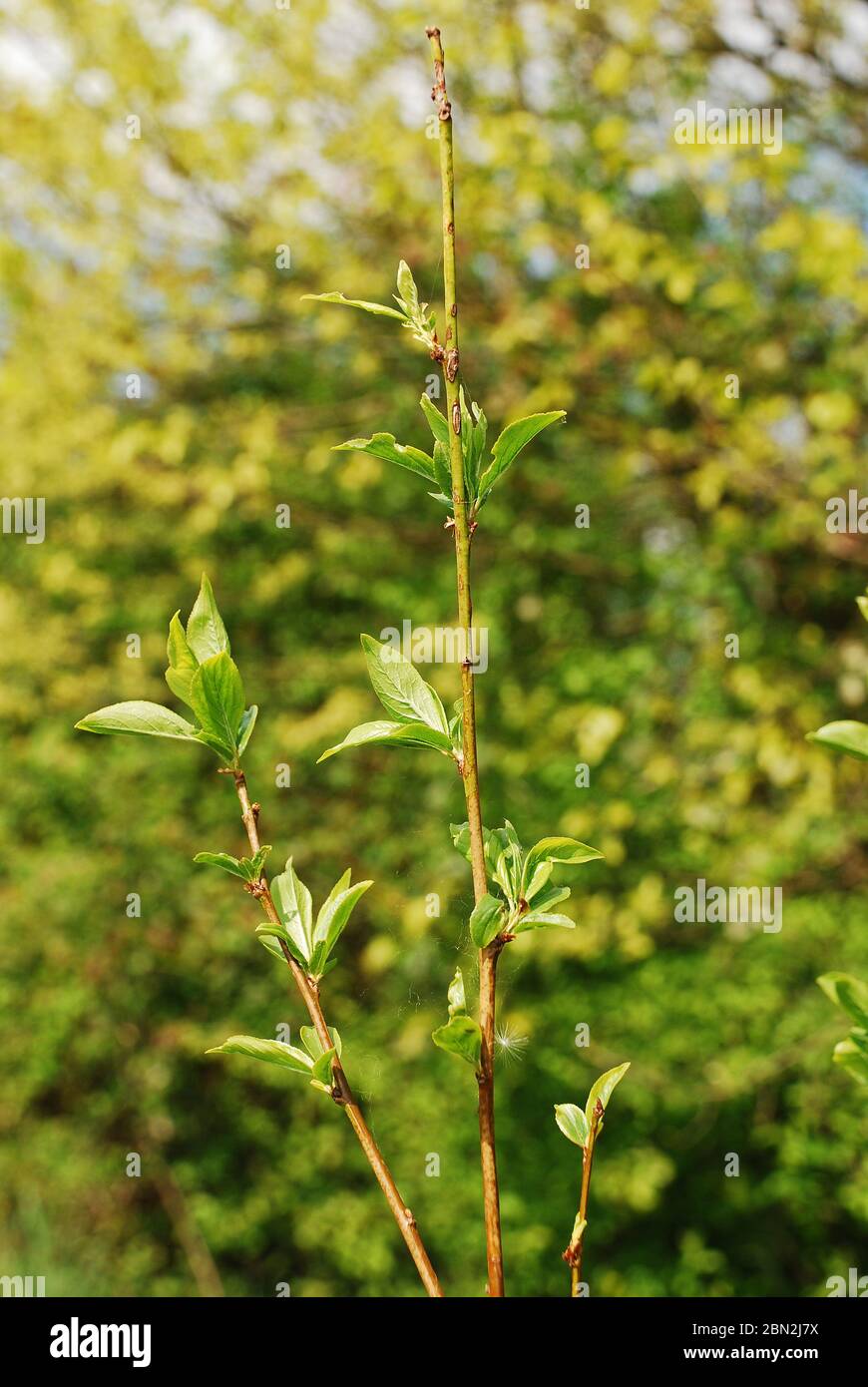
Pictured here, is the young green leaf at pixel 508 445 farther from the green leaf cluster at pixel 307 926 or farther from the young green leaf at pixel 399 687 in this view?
the green leaf cluster at pixel 307 926

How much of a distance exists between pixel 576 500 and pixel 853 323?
83cm

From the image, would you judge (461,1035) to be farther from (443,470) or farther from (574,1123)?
(443,470)

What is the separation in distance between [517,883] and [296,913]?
121 mm

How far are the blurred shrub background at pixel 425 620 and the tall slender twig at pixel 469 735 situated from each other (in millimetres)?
2220

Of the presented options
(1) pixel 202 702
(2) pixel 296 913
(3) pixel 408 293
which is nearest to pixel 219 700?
(1) pixel 202 702

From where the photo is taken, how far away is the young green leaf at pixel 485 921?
566mm

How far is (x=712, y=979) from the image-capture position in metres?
3.15

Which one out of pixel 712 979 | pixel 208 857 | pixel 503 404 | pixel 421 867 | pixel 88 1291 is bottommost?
pixel 88 1291

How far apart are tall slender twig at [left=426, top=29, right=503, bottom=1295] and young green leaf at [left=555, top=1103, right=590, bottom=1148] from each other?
0.29 feet

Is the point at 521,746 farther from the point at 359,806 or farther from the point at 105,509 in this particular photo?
the point at 105,509

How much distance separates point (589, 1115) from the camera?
2.09 feet

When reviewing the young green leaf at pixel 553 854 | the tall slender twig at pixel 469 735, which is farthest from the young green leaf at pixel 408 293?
the young green leaf at pixel 553 854

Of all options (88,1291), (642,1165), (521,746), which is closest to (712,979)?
(642,1165)

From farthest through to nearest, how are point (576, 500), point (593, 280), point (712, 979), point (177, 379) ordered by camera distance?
point (177, 379), point (576, 500), point (712, 979), point (593, 280)
